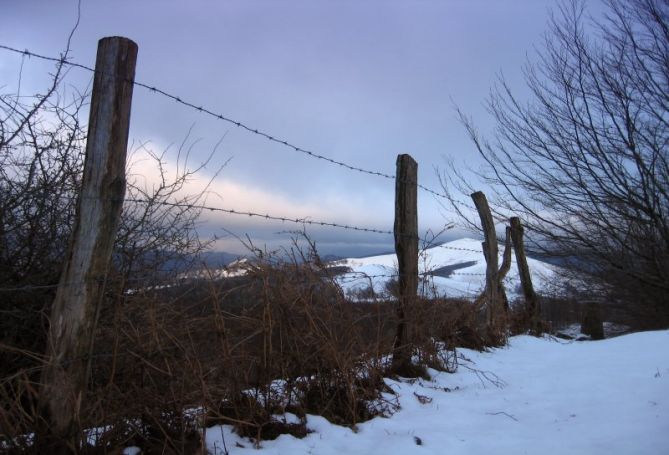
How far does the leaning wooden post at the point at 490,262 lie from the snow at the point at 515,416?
158 cm

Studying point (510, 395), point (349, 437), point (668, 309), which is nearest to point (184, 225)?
point (349, 437)

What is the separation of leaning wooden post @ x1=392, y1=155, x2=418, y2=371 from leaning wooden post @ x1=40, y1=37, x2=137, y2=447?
8.61ft

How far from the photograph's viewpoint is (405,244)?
4.42 meters

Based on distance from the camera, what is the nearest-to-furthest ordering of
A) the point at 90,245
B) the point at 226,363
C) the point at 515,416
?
the point at 90,245 < the point at 226,363 < the point at 515,416

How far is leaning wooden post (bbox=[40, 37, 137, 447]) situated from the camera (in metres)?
2.18

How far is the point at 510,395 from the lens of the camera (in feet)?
12.9

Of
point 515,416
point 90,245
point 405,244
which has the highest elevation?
point 405,244

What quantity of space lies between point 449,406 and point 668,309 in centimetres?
1222

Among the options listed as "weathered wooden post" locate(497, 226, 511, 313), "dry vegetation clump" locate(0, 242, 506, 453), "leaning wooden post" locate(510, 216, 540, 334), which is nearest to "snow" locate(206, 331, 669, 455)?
"dry vegetation clump" locate(0, 242, 506, 453)

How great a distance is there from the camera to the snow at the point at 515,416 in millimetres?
2680

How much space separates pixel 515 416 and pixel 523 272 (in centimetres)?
653

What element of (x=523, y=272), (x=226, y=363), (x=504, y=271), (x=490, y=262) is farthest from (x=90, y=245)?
(x=523, y=272)

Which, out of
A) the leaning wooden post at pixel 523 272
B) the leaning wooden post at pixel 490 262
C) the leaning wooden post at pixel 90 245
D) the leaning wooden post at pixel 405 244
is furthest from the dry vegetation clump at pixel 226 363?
the leaning wooden post at pixel 523 272

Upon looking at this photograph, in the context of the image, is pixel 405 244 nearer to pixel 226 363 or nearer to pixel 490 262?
pixel 226 363
